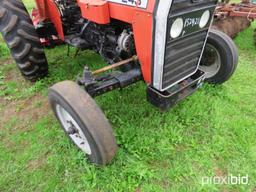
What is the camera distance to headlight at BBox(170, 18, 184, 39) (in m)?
2.16

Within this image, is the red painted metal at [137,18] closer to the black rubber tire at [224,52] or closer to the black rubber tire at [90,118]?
the black rubber tire at [90,118]

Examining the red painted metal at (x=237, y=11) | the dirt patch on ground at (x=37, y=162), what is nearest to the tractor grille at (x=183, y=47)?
the dirt patch on ground at (x=37, y=162)

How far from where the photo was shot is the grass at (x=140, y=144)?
94.3 inches

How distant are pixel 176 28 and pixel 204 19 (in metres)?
0.43

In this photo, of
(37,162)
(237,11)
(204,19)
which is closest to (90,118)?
(37,162)

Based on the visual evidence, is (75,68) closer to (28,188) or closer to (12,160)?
(12,160)

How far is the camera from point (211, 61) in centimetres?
352

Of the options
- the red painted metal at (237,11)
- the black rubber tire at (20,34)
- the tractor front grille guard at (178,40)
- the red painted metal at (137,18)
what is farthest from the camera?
the red painted metal at (237,11)

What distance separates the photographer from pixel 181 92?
264cm

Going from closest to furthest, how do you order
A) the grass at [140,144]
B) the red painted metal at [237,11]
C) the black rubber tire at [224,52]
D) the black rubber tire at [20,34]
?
the grass at [140,144] < the black rubber tire at [20,34] < the black rubber tire at [224,52] < the red painted metal at [237,11]

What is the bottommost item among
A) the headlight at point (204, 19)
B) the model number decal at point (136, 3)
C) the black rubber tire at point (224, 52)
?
the black rubber tire at point (224, 52)

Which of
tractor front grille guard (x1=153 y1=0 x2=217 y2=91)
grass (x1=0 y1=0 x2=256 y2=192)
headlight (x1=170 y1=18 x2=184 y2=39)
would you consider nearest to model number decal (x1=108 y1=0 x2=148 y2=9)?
tractor front grille guard (x1=153 y1=0 x2=217 y2=91)

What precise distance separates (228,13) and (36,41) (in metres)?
3.47

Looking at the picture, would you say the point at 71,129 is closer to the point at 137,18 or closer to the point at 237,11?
the point at 137,18
